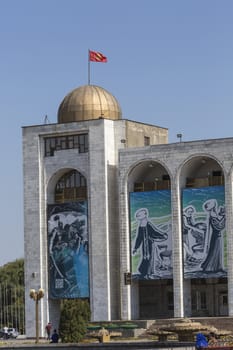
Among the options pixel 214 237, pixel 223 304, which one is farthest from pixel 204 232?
pixel 223 304

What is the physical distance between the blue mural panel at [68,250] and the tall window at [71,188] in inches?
27.7

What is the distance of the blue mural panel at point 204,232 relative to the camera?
66.8m

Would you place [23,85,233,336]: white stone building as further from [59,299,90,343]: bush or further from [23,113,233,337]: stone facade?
[59,299,90,343]: bush

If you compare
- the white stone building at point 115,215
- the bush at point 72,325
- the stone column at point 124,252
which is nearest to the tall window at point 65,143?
the white stone building at point 115,215

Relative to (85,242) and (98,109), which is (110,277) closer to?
(85,242)

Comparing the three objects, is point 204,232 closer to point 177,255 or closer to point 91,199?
point 177,255

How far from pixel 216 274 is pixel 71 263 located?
883 centimetres

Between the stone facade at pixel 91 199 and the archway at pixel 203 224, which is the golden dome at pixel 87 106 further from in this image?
the archway at pixel 203 224

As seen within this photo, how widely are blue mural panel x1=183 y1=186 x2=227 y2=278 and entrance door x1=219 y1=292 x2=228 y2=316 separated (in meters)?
2.81

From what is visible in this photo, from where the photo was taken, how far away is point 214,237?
66.8 metres

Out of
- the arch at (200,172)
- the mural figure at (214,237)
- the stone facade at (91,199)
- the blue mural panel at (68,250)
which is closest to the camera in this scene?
the mural figure at (214,237)

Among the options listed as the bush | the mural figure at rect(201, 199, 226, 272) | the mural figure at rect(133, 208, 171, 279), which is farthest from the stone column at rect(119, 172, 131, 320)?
the bush

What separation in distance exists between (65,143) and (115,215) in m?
5.30

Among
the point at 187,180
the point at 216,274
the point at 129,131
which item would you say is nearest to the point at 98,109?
the point at 129,131
